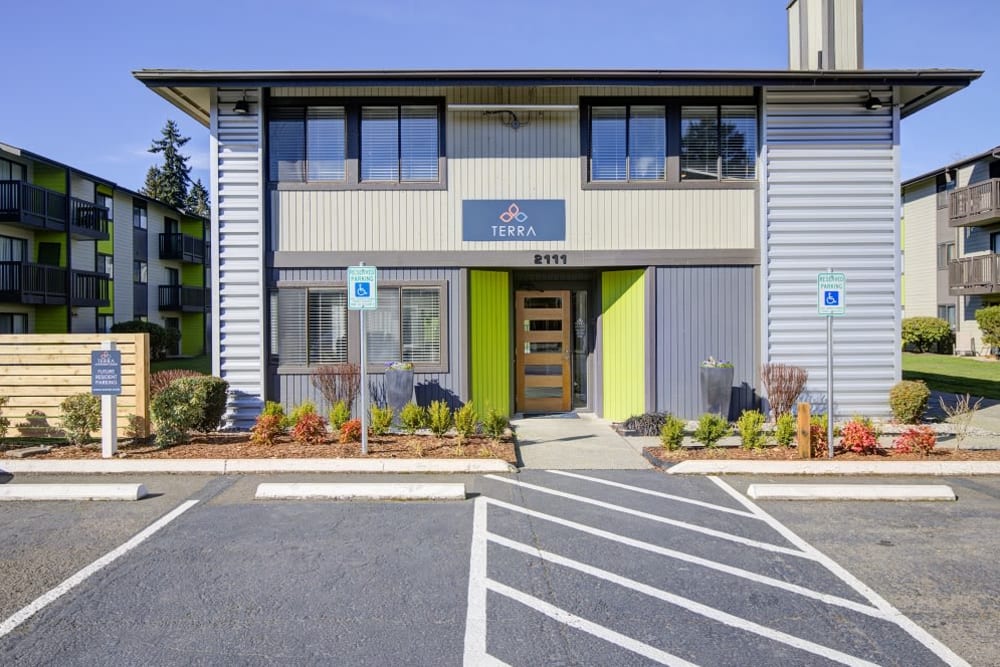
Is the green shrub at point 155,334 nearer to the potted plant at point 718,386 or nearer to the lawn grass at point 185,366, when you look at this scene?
the lawn grass at point 185,366

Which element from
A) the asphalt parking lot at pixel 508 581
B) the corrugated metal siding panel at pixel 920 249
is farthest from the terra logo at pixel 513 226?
the corrugated metal siding panel at pixel 920 249

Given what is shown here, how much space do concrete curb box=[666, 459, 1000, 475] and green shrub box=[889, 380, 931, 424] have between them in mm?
2972

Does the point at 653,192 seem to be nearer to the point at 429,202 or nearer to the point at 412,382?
the point at 429,202

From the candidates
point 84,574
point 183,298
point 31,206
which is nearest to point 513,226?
point 84,574

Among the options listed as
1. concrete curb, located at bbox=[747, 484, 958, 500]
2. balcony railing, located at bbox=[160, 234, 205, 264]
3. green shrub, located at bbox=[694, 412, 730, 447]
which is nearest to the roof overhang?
green shrub, located at bbox=[694, 412, 730, 447]

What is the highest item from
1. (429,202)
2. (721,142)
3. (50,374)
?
(721,142)

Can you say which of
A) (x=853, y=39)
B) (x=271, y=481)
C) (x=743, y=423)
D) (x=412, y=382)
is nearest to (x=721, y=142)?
(x=853, y=39)

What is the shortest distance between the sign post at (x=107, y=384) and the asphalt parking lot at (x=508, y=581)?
1943 millimetres

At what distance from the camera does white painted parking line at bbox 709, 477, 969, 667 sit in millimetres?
3756

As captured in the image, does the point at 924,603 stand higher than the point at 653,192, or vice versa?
the point at 653,192

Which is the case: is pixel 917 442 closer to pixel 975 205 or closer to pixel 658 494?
pixel 658 494

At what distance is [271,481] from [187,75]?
6749 millimetres

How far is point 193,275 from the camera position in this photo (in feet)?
131

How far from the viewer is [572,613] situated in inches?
168
